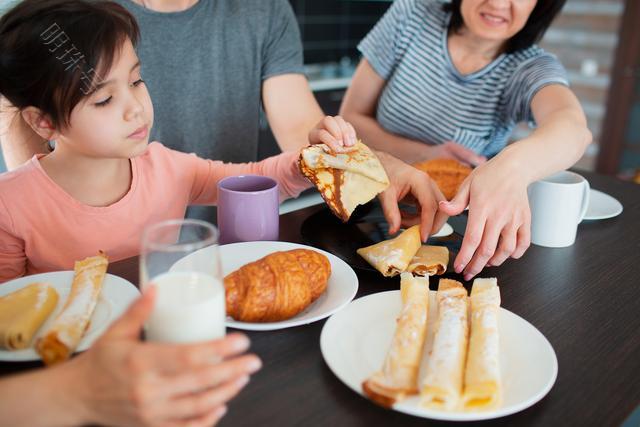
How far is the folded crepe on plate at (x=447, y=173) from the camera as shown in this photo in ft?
4.60

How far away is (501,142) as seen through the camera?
190cm

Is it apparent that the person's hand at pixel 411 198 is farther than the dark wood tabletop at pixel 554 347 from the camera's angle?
Yes

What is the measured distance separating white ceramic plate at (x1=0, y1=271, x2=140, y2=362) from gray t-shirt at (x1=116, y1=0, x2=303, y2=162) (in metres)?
0.84

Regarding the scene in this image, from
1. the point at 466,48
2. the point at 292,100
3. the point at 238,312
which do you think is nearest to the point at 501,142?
the point at 466,48

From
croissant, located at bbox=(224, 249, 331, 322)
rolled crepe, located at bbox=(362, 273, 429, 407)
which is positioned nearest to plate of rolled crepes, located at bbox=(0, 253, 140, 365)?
croissant, located at bbox=(224, 249, 331, 322)

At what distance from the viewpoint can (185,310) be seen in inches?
23.6

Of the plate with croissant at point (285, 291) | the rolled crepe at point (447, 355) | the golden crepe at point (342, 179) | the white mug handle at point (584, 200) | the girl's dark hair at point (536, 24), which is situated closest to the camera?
the rolled crepe at point (447, 355)

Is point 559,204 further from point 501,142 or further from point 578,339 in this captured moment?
point 501,142

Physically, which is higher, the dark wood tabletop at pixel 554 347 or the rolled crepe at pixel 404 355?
the rolled crepe at pixel 404 355

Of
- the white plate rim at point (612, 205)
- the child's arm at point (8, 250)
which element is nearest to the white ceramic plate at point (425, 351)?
the white plate rim at point (612, 205)

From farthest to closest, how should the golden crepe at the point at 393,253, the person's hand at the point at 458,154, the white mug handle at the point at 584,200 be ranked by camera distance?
the person's hand at the point at 458,154
the white mug handle at the point at 584,200
the golden crepe at the point at 393,253

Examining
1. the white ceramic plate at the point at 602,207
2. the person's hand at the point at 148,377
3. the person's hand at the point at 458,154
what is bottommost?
the white ceramic plate at the point at 602,207

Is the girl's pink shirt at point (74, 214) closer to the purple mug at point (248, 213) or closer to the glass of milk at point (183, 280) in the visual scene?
the purple mug at point (248, 213)

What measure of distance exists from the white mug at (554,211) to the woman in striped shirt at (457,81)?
174 mm
